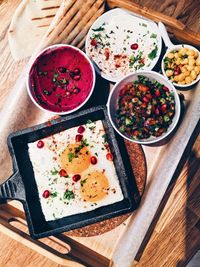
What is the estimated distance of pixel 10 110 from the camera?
7.83ft

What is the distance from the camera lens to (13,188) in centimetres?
229

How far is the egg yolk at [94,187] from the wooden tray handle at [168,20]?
2.80ft

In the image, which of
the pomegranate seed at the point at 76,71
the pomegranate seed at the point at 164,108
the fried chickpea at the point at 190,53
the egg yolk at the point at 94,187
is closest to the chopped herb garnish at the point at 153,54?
the fried chickpea at the point at 190,53

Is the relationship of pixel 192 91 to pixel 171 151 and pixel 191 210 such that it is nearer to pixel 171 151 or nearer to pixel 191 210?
pixel 171 151

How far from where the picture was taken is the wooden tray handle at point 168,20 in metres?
2.26

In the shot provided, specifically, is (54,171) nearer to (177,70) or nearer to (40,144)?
(40,144)

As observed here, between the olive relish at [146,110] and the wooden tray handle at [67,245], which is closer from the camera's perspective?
the olive relish at [146,110]

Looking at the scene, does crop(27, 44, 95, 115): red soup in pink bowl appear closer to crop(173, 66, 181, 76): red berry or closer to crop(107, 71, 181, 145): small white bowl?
crop(107, 71, 181, 145): small white bowl

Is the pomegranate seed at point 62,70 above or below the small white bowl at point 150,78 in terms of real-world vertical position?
above

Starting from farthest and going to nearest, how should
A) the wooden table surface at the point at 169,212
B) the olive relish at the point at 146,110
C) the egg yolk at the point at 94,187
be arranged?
the wooden table surface at the point at 169,212, the egg yolk at the point at 94,187, the olive relish at the point at 146,110

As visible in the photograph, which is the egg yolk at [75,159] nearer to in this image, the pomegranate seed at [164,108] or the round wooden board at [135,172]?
the round wooden board at [135,172]

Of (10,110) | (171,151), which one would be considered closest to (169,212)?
(171,151)

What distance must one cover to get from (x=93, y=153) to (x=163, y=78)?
1.81ft

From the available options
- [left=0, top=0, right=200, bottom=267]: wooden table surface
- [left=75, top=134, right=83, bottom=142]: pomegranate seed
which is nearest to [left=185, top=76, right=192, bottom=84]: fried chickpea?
[left=0, top=0, right=200, bottom=267]: wooden table surface
